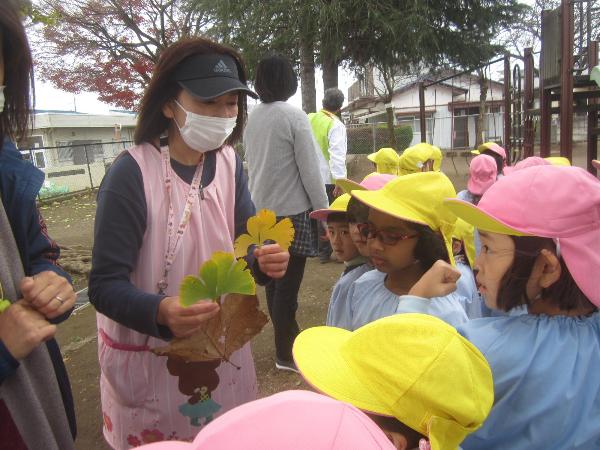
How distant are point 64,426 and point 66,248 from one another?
20.0ft

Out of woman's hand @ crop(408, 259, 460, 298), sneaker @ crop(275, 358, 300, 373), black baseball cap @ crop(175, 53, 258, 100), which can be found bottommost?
sneaker @ crop(275, 358, 300, 373)

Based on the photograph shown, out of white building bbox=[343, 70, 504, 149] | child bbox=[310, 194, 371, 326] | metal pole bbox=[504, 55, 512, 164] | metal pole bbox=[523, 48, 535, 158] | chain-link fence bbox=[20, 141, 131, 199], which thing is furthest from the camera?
white building bbox=[343, 70, 504, 149]

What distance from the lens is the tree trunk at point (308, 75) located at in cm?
924

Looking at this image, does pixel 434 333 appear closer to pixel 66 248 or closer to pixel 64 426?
pixel 64 426

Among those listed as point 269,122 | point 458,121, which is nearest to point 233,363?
point 269,122

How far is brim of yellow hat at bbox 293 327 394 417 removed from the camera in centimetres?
97

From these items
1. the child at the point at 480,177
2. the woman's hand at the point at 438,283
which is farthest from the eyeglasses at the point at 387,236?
the child at the point at 480,177

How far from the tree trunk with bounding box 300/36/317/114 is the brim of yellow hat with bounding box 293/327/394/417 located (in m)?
8.21

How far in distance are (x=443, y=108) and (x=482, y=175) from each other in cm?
2918

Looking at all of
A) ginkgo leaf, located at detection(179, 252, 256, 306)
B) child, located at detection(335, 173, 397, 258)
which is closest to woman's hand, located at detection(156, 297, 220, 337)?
ginkgo leaf, located at detection(179, 252, 256, 306)

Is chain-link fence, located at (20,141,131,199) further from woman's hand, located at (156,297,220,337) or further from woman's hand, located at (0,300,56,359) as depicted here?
woman's hand, located at (0,300,56,359)

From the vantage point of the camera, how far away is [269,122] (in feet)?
9.29

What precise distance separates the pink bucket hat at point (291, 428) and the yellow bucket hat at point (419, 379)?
0.28 meters

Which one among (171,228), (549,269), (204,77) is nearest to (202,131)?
(204,77)
